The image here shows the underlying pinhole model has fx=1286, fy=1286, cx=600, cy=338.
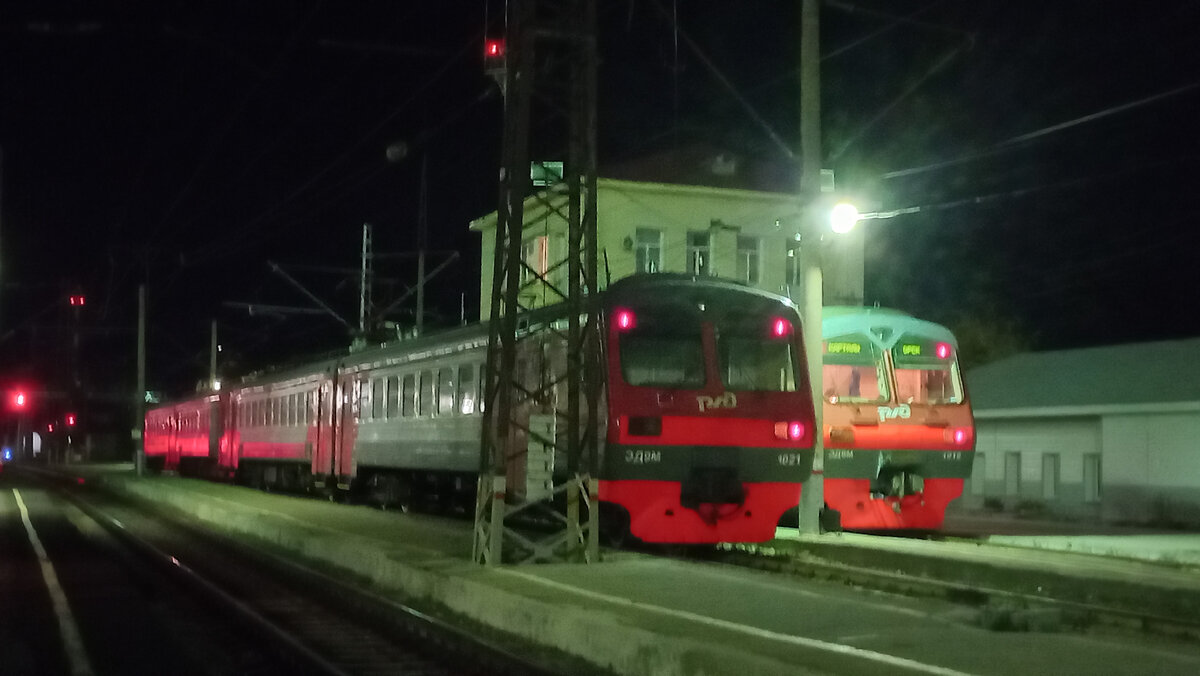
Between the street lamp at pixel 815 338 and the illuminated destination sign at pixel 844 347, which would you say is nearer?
the street lamp at pixel 815 338

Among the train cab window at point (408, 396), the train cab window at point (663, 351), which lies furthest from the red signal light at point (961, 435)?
the train cab window at point (408, 396)

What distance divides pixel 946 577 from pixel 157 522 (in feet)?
60.3

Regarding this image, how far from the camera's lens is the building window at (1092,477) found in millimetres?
27812

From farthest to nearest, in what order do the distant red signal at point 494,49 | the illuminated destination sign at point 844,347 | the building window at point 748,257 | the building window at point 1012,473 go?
the building window at point 748,257 → the building window at point 1012,473 → the illuminated destination sign at point 844,347 → the distant red signal at point 494,49

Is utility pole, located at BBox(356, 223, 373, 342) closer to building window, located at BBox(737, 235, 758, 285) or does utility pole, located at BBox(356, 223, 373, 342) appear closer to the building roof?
building window, located at BBox(737, 235, 758, 285)

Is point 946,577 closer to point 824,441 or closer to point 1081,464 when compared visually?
point 824,441

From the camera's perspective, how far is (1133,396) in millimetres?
26422

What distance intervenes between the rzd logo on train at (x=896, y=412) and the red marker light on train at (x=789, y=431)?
10.5 feet

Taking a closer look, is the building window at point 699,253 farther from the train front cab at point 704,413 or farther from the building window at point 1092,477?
→ the train front cab at point 704,413

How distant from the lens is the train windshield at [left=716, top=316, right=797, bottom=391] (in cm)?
1556

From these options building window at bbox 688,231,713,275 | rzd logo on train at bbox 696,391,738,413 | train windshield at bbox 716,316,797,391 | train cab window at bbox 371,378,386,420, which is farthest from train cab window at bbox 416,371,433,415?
building window at bbox 688,231,713,275

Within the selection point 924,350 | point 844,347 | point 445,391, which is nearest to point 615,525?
point 445,391

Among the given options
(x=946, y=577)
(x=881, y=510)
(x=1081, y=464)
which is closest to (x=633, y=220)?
(x=1081, y=464)

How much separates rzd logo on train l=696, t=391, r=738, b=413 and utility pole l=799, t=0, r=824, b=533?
2018 mm
